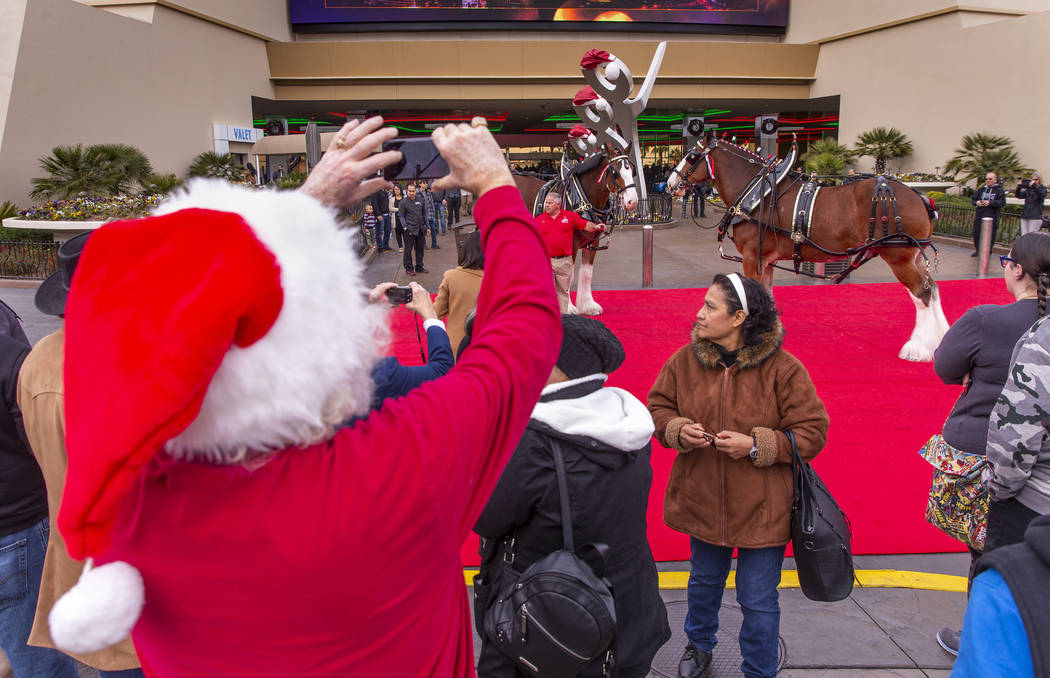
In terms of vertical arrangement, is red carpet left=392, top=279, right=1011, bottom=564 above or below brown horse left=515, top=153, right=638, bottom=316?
below

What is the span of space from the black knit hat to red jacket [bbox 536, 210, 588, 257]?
22.9ft

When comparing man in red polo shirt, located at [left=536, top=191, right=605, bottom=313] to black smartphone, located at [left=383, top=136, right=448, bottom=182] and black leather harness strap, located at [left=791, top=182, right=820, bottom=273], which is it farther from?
black smartphone, located at [left=383, top=136, right=448, bottom=182]

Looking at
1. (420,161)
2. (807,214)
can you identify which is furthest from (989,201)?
(420,161)

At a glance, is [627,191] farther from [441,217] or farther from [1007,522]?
[441,217]

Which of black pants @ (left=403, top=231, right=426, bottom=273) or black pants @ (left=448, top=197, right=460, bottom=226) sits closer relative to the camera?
black pants @ (left=403, top=231, right=426, bottom=273)

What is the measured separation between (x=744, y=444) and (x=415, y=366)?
139 cm

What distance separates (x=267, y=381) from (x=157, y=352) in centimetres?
17

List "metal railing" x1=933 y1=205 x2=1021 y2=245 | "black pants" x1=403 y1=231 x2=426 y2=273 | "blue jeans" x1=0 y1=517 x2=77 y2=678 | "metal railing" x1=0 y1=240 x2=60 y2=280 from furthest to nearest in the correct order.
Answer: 1. "metal railing" x1=933 y1=205 x2=1021 y2=245
2. "black pants" x1=403 y1=231 x2=426 y2=273
3. "metal railing" x1=0 y1=240 x2=60 y2=280
4. "blue jeans" x1=0 y1=517 x2=77 y2=678

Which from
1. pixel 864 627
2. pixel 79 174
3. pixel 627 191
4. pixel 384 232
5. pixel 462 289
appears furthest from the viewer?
pixel 384 232

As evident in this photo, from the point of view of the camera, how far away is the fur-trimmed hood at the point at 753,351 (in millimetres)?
3111

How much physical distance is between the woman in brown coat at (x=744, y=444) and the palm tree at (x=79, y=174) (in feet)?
56.7

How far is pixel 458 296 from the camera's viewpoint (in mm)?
4879

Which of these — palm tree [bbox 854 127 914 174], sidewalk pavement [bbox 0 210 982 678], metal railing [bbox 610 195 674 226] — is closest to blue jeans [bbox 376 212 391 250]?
metal railing [bbox 610 195 674 226]

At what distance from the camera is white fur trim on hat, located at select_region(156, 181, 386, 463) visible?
104 centimetres
